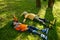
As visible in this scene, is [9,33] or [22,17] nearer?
[9,33]

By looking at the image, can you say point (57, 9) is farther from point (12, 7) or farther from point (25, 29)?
point (25, 29)

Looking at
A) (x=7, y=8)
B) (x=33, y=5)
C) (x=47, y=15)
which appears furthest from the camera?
(x=33, y=5)

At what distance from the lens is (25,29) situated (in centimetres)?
647

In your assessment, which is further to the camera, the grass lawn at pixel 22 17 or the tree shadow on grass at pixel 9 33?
the grass lawn at pixel 22 17

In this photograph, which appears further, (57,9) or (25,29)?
(57,9)

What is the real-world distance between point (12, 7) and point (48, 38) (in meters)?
4.09

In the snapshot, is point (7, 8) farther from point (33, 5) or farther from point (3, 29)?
point (3, 29)

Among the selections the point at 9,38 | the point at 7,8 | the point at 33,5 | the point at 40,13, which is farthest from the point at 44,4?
the point at 9,38

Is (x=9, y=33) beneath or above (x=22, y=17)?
beneath

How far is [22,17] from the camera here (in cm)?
788

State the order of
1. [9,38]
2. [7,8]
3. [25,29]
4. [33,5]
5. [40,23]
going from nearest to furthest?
[9,38], [25,29], [40,23], [7,8], [33,5]

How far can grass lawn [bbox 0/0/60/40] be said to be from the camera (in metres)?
6.25

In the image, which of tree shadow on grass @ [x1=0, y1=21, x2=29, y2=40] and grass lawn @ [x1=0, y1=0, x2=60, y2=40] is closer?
tree shadow on grass @ [x1=0, y1=21, x2=29, y2=40]

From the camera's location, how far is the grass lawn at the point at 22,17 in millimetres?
6250
